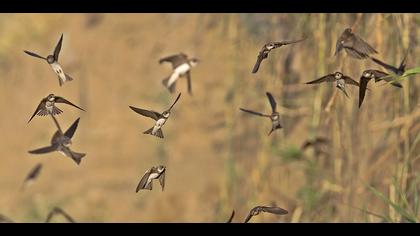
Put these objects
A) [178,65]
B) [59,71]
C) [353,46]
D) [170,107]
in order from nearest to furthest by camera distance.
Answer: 1. [170,107]
2. [59,71]
3. [353,46]
4. [178,65]

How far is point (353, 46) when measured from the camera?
126cm

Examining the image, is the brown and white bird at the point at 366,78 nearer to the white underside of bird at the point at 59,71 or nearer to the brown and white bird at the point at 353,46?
the brown and white bird at the point at 353,46

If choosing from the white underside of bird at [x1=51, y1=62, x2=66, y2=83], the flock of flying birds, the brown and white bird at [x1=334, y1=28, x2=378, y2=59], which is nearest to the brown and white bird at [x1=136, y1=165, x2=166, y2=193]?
the flock of flying birds

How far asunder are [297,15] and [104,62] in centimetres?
232

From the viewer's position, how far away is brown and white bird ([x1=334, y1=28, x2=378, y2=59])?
4.08 feet

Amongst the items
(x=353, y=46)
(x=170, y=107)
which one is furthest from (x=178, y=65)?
(x=170, y=107)

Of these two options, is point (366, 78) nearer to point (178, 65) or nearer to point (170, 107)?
point (170, 107)

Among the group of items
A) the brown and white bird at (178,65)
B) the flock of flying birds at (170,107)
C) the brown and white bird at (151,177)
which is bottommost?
the brown and white bird at (151,177)

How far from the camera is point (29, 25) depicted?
477 cm

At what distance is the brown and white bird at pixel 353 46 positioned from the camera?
125 cm

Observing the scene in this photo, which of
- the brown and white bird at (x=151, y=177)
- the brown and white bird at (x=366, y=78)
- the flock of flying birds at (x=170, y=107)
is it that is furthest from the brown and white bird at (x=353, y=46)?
the brown and white bird at (x=151, y=177)

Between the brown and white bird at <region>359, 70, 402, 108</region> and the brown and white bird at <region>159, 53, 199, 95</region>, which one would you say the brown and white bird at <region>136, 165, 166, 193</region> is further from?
the brown and white bird at <region>159, 53, 199, 95</region>
